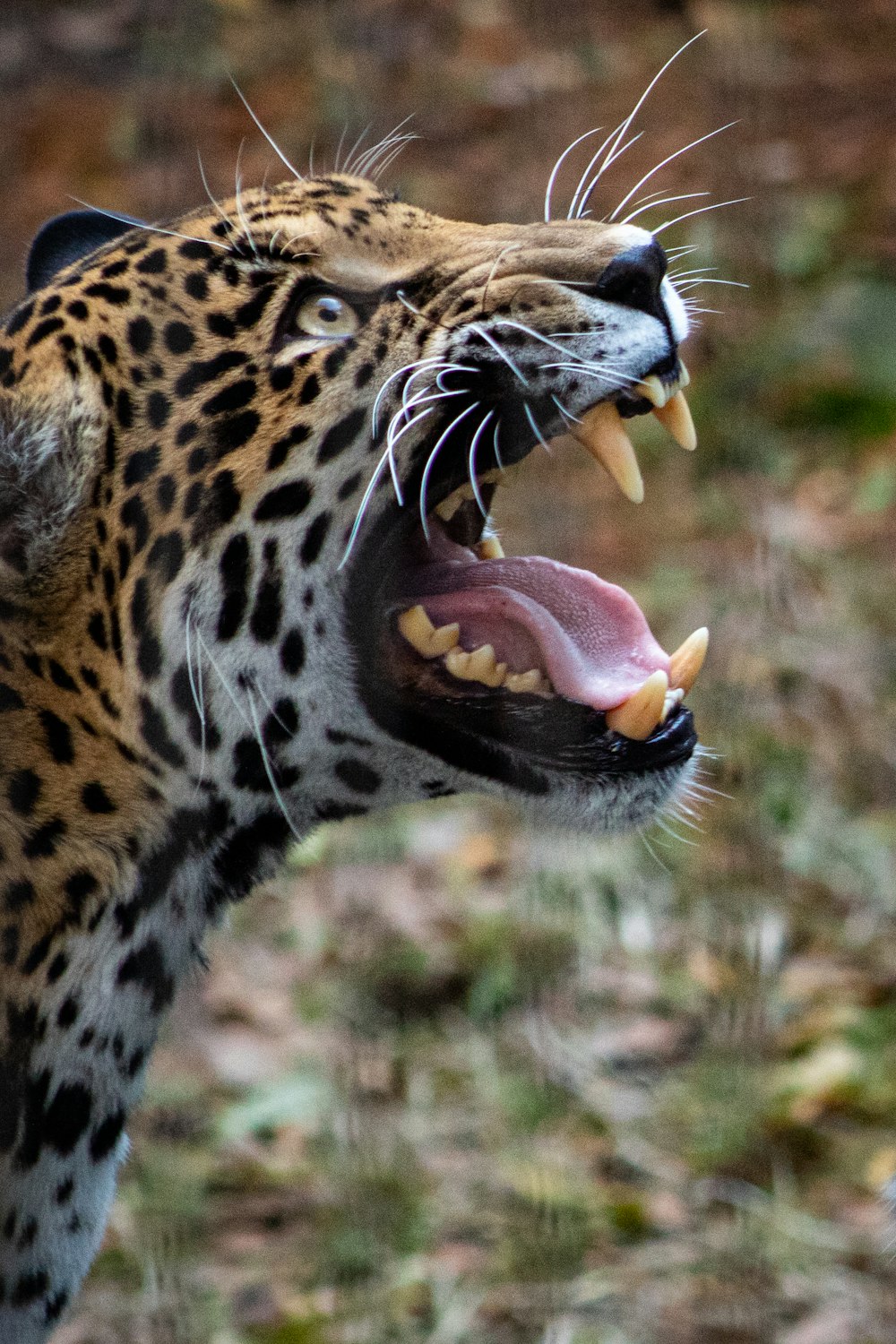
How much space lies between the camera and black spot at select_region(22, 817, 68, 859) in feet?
8.11

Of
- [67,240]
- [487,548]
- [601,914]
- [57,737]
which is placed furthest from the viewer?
[601,914]

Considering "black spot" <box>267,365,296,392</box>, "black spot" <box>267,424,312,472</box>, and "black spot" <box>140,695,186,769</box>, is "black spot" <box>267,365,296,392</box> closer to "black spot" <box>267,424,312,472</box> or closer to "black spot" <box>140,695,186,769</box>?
"black spot" <box>267,424,312,472</box>

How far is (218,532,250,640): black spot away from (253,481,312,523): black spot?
0.15ft

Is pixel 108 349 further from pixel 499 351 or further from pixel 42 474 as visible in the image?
pixel 499 351

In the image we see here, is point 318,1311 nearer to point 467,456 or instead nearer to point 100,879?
point 100,879

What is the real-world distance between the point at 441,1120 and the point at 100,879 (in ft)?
7.00

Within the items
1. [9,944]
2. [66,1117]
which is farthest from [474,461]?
[66,1117]

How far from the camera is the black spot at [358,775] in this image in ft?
8.68

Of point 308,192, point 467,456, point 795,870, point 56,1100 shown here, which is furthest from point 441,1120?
point 308,192

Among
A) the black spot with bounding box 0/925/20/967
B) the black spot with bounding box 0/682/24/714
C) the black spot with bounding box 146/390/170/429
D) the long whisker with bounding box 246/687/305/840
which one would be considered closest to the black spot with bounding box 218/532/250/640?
the long whisker with bounding box 246/687/305/840

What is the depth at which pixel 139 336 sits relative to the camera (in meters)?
2.51

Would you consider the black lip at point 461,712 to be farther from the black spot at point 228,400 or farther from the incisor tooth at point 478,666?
the black spot at point 228,400

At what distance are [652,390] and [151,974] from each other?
1176 millimetres

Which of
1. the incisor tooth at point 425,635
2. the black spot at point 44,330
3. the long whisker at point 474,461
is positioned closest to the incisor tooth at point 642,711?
the incisor tooth at point 425,635
